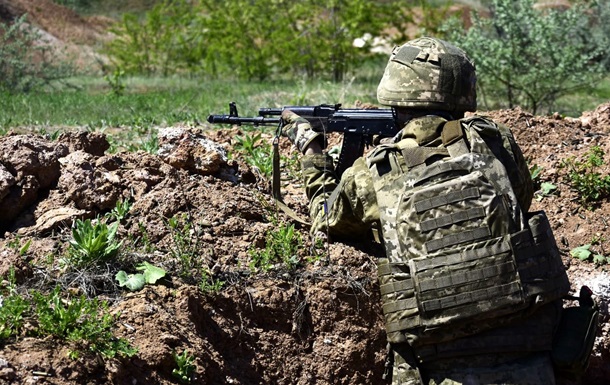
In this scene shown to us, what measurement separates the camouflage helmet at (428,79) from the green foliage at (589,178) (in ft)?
6.31

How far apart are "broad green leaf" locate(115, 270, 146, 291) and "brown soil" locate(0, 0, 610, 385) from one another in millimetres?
38

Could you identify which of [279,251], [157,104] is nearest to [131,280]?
[279,251]

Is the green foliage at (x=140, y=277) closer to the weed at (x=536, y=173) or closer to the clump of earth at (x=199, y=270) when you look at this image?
the clump of earth at (x=199, y=270)

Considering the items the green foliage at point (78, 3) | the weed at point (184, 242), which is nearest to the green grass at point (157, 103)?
the weed at point (184, 242)

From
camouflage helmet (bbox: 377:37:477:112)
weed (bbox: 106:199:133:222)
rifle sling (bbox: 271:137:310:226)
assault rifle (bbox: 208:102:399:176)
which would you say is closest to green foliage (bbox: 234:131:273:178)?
rifle sling (bbox: 271:137:310:226)

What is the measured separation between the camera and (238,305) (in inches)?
175

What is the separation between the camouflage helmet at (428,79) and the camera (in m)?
4.09

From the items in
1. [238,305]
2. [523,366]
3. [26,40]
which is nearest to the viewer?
[523,366]

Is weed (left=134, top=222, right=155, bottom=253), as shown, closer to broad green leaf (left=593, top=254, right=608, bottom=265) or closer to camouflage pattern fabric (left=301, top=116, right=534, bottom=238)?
camouflage pattern fabric (left=301, top=116, right=534, bottom=238)

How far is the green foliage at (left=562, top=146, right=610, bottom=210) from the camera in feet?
18.8

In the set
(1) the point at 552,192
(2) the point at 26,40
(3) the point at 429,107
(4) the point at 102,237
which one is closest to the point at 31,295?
(4) the point at 102,237

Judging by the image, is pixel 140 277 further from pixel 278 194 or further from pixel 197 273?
pixel 278 194

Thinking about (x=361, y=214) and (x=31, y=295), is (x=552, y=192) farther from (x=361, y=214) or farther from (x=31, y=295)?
(x=31, y=295)

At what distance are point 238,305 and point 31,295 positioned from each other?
1.03m
